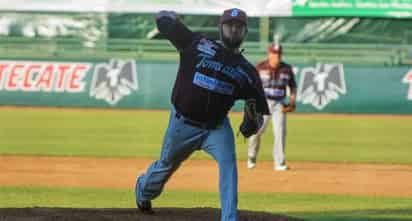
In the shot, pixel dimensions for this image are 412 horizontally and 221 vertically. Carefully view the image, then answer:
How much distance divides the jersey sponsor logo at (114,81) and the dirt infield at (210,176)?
1073 centimetres

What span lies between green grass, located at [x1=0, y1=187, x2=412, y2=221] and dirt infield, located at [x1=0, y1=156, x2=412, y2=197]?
58cm

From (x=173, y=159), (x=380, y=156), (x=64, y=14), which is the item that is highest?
(x=64, y=14)

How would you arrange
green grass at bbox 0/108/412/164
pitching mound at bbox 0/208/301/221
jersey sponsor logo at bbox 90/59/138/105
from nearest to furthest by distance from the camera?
pitching mound at bbox 0/208/301/221 < green grass at bbox 0/108/412/164 < jersey sponsor logo at bbox 90/59/138/105

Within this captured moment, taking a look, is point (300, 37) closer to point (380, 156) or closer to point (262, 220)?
point (380, 156)

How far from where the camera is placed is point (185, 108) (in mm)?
8398

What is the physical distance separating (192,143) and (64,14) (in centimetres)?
2708

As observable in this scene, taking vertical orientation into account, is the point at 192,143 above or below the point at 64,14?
below

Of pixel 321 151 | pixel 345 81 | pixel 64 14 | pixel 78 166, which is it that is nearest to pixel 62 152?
pixel 78 166

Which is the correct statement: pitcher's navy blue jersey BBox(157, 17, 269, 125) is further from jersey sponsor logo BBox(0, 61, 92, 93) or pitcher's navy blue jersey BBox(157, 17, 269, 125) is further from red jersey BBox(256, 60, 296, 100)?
jersey sponsor logo BBox(0, 61, 92, 93)

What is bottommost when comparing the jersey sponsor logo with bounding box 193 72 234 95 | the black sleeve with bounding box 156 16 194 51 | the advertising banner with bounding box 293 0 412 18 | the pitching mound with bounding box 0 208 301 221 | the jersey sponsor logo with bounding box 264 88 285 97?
Answer: the pitching mound with bounding box 0 208 301 221

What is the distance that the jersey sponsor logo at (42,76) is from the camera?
2800cm

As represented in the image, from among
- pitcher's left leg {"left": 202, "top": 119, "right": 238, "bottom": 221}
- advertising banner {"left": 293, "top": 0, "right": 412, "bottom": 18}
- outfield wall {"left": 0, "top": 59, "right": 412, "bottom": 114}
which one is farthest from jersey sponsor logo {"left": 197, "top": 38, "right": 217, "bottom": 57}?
advertising banner {"left": 293, "top": 0, "right": 412, "bottom": 18}

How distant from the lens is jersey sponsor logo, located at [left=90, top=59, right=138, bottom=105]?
27.9 meters

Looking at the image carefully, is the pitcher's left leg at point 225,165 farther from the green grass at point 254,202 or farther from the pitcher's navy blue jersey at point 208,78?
the green grass at point 254,202
